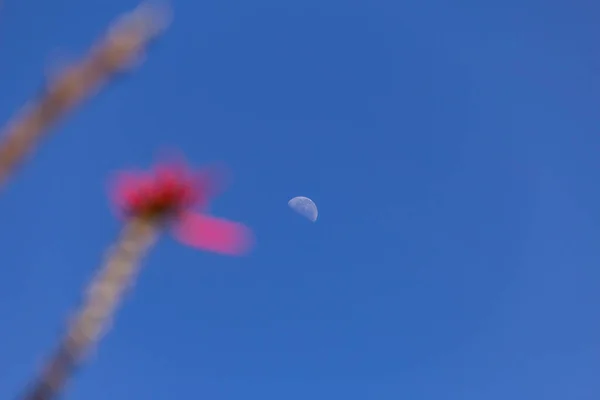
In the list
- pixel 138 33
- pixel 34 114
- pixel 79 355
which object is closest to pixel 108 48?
pixel 138 33

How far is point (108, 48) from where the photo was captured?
8.57 feet

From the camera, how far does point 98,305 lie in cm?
303

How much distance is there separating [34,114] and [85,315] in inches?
42.3

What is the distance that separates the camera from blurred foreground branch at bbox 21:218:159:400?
110 inches

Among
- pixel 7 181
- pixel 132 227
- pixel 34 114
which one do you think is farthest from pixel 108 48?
pixel 132 227

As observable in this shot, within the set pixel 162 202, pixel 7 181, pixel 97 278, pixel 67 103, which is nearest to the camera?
pixel 67 103

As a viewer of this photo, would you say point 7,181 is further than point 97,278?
No

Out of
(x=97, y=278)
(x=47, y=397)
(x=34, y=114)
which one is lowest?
(x=47, y=397)

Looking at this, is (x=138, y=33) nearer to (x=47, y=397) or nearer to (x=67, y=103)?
(x=67, y=103)

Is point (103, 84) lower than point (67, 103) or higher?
higher

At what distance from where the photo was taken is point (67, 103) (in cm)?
256

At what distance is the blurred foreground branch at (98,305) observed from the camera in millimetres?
2803

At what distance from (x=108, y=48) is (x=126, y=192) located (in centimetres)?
103

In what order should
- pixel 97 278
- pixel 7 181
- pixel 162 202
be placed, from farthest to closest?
pixel 162 202
pixel 97 278
pixel 7 181
